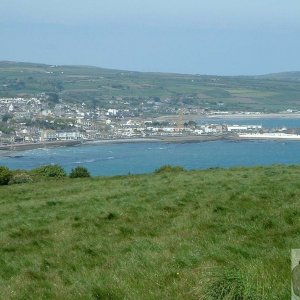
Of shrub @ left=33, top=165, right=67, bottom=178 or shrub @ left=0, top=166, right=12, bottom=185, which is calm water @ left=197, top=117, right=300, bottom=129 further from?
shrub @ left=0, top=166, right=12, bottom=185

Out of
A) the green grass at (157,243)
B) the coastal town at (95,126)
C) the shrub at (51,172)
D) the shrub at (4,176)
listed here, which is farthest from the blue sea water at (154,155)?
the green grass at (157,243)

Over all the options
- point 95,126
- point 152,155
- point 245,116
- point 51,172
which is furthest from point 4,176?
point 245,116

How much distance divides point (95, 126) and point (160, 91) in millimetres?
50052

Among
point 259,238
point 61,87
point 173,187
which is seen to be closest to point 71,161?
point 173,187

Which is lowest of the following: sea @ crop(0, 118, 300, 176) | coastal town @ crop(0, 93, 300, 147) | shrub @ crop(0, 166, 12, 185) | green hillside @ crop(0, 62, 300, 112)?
green hillside @ crop(0, 62, 300, 112)

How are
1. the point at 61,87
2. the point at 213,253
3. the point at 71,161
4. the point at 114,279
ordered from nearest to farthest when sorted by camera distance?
the point at 114,279, the point at 213,253, the point at 71,161, the point at 61,87

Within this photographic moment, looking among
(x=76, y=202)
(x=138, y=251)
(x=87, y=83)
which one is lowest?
(x=87, y=83)

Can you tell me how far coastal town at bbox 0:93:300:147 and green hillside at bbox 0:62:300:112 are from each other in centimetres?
1310

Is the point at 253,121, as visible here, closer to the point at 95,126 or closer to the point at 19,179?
the point at 95,126

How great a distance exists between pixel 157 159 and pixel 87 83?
92.3m

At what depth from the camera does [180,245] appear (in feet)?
27.0

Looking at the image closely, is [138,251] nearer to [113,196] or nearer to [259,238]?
[259,238]

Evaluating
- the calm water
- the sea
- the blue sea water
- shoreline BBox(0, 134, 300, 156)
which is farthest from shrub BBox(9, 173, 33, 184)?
the calm water

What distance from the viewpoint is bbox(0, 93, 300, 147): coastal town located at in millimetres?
75188
